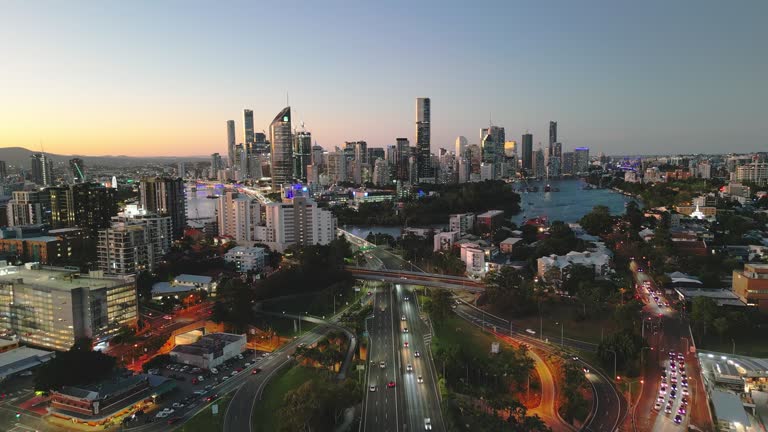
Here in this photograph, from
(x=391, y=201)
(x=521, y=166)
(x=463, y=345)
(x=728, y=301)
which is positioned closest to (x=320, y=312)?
(x=463, y=345)

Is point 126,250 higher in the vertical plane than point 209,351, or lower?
higher

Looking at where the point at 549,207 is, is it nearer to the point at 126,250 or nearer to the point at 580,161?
the point at 126,250

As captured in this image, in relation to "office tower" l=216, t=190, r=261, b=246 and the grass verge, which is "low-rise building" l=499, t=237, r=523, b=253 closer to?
"office tower" l=216, t=190, r=261, b=246

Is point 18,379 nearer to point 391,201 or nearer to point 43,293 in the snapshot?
point 43,293

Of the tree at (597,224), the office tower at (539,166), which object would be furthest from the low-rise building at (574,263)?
the office tower at (539,166)

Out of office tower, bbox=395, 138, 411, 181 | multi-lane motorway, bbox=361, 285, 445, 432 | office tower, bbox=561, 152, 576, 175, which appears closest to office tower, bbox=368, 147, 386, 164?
office tower, bbox=395, 138, 411, 181

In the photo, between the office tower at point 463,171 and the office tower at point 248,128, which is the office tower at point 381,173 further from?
the office tower at point 248,128

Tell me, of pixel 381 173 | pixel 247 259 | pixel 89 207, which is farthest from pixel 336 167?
pixel 247 259
